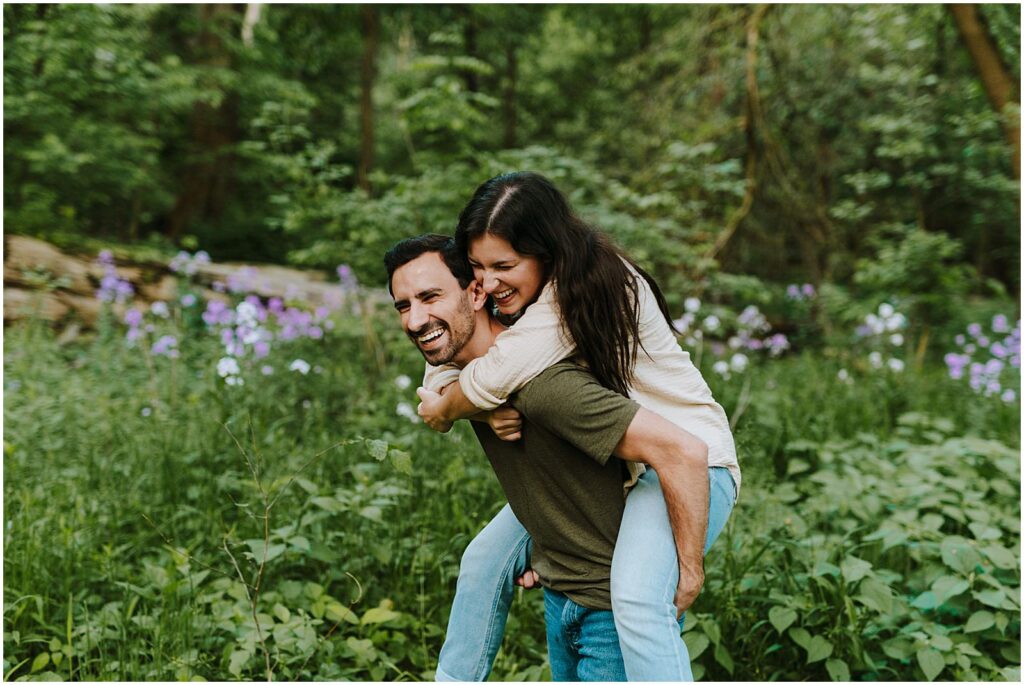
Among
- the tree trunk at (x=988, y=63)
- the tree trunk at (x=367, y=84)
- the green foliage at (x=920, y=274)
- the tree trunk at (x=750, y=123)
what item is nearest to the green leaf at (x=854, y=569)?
the tree trunk at (x=750, y=123)

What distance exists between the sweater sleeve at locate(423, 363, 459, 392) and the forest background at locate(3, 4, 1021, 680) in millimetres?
261

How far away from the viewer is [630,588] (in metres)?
1.55

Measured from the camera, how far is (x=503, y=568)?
190 centimetres

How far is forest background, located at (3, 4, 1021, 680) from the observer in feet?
8.74

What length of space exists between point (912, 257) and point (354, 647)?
6.87m

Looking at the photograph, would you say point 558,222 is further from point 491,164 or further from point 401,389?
point 491,164

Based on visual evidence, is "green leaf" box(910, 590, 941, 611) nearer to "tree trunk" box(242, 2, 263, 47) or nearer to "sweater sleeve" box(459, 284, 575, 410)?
"sweater sleeve" box(459, 284, 575, 410)

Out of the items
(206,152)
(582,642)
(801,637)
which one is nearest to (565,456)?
(582,642)

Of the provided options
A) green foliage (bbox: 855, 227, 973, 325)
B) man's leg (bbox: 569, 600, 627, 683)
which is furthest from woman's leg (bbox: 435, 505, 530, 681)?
green foliage (bbox: 855, 227, 973, 325)

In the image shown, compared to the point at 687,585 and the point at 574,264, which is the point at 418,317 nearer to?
the point at 574,264

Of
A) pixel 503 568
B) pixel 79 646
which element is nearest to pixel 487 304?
pixel 503 568

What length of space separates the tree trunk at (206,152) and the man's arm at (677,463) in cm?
1182

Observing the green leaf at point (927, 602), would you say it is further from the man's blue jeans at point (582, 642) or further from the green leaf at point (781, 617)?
the man's blue jeans at point (582, 642)

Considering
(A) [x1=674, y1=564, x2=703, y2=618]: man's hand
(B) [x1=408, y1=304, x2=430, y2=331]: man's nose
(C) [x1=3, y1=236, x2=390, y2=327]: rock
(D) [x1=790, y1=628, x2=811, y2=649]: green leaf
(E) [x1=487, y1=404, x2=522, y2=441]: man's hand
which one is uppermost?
(C) [x1=3, y1=236, x2=390, y2=327]: rock
